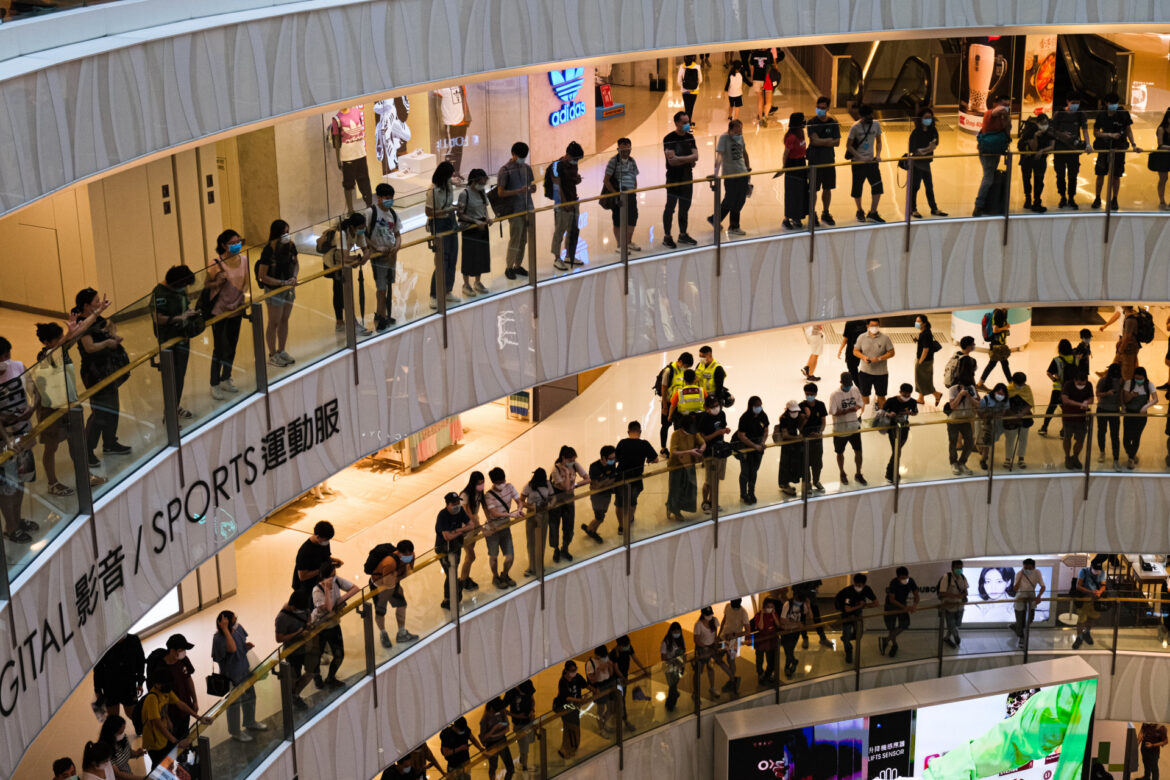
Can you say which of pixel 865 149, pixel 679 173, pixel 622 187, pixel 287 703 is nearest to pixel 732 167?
pixel 679 173

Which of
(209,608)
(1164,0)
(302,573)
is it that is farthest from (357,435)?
(1164,0)

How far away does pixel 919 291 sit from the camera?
19188mm

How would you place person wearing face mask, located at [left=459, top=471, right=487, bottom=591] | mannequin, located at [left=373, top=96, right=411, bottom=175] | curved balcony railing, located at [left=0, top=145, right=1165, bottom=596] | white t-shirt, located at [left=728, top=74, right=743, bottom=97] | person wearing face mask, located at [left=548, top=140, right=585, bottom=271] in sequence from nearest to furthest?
curved balcony railing, located at [left=0, top=145, right=1165, bottom=596], person wearing face mask, located at [left=459, top=471, right=487, bottom=591], person wearing face mask, located at [left=548, top=140, right=585, bottom=271], mannequin, located at [left=373, top=96, right=411, bottom=175], white t-shirt, located at [left=728, top=74, right=743, bottom=97]

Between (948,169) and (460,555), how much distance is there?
7.89 m

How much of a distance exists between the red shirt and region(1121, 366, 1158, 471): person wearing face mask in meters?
5.35

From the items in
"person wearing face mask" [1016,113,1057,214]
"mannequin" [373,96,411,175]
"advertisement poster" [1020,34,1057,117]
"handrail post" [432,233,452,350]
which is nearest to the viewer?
"handrail post" [432,233,452,350]

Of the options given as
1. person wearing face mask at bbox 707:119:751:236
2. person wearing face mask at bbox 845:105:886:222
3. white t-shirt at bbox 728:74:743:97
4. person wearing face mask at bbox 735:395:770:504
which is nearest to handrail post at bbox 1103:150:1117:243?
person wearing face mask at bbox 845:105:886:222

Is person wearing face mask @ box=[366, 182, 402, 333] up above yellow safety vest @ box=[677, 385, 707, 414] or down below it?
above

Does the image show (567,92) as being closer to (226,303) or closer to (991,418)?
(991,418)

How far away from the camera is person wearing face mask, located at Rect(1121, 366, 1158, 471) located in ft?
64.4

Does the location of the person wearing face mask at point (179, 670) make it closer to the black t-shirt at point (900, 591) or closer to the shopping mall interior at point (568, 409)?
the shopping mall interior at point (568, 409)

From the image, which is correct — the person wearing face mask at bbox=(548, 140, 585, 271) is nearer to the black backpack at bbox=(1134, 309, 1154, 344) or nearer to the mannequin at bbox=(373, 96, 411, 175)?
the mannequin at bbox=(373, 96, 411, 175)

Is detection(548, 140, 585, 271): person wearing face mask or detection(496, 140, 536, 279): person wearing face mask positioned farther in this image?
detection(548, 140, 585, 271): person wearing face mask

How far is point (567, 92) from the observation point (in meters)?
24.1
